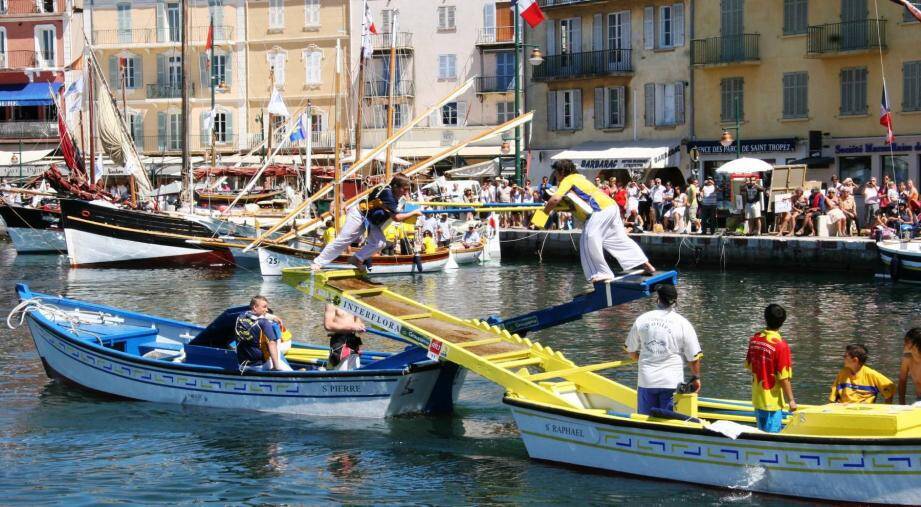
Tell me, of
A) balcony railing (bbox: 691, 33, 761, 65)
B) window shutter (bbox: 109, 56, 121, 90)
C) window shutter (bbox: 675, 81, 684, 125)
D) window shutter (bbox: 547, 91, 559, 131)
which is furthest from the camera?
window shutter (bbox: 109, 56, 121, 90)

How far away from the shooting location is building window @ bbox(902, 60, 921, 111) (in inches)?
2000

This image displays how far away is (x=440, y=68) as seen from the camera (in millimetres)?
74125

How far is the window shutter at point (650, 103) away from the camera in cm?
6138

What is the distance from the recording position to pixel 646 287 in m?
15.7

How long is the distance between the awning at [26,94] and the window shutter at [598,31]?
3457cm

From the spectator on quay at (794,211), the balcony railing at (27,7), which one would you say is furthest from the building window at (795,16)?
the balcony railing at (27,7)

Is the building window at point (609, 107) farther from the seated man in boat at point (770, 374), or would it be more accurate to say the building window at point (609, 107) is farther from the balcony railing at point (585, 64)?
the seated man in boat at point (770, 374)

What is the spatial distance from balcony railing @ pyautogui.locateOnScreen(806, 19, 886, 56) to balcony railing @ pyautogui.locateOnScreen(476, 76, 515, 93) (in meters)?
21.5

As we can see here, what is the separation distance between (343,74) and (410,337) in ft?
202

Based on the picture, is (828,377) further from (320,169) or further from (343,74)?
(343,74)

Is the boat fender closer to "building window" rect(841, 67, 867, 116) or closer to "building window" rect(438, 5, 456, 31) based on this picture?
"building window" rect(841, 67, 867, 116)

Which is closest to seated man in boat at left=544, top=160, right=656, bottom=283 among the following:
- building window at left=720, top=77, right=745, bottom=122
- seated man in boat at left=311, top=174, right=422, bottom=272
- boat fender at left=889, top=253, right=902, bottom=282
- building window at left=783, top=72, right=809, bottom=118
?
seated man in boat at left=311, top=174, right=422, bottom=272

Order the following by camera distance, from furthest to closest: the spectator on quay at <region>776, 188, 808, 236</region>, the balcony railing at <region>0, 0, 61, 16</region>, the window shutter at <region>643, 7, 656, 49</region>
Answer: the balcony railing at <region>0, 0, 61, 16</region> < the window shutter at <region>643, 7, 656, 49</region> < the spectator on quay at <region>776, 188, 808, 236</region>

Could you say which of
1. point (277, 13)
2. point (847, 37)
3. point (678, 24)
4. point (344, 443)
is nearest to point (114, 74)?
point (277, 13)
